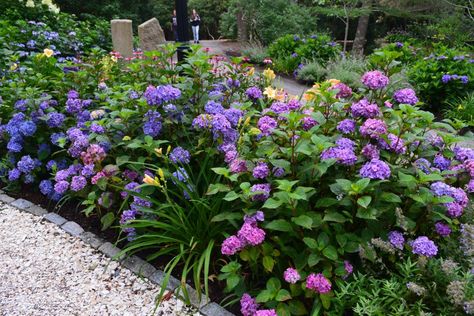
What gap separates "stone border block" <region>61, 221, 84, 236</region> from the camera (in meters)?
2.85

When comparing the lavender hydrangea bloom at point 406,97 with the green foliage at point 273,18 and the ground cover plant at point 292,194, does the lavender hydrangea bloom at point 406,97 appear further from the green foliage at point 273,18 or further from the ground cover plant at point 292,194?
the green foliage at point 273,18

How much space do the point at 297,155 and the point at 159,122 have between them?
0.94 meters

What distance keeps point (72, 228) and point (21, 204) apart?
2.06 feet

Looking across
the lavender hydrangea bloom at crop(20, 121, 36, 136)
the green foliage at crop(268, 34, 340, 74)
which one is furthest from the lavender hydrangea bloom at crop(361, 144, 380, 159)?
the green foliage at crop(268, 34, 340, 74)

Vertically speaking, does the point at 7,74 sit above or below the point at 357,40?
above

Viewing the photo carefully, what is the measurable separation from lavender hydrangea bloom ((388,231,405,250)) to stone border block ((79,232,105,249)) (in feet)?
5.67

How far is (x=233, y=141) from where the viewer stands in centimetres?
259

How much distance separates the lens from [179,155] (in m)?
2.55

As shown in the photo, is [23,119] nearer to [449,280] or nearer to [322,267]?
[322,267]

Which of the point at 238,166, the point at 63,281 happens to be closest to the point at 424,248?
the point at 238,166

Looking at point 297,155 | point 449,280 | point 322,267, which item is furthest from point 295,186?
point 449,280

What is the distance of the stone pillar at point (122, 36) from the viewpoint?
6.47m

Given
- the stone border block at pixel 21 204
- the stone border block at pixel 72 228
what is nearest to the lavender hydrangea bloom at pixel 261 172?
the stone border block at pixel 72 228

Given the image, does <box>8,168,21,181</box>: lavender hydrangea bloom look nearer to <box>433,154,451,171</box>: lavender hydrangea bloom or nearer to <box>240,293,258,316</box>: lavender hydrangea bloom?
<box>240,293,258,316</box>: lavender hydrangea bloom
